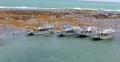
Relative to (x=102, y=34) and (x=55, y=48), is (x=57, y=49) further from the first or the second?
(x=102, y=34)

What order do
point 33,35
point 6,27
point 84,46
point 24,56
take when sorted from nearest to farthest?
1. point 24,56
2. point 84,46
3. point 33,35
4. point 6,27

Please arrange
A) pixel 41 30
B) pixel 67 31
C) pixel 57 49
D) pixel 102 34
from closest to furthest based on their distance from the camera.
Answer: pixel 57 49 → pixel 102 34 → pixel 67 31 → pixel 41 30

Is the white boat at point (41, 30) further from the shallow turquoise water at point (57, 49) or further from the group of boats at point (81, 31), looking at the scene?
the shallow turquoise water at point (57, 49)

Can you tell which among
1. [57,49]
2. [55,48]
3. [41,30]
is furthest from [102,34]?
[41,30]

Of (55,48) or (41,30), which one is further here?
(41,30)

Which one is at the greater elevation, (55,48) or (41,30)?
(41,30)

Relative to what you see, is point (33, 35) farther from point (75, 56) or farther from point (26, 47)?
point (75, 56)

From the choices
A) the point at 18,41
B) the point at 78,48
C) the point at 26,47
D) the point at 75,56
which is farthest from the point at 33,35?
the point at 75,56

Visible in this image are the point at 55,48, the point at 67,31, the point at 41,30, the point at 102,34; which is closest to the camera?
the point at 55,48

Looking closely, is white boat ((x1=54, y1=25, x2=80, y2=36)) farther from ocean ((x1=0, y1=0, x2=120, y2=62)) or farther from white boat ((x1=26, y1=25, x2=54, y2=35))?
white boat ((x1=26, y1=25, x2=54, y2=35))
